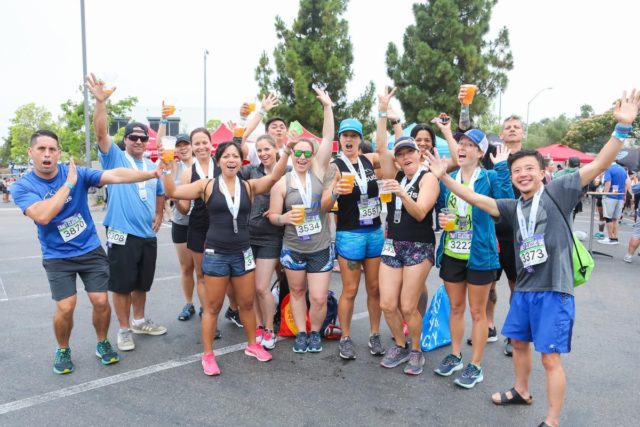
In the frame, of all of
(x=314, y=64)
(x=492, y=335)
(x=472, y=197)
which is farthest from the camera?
(x=314, y=64)

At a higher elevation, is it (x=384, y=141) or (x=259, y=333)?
(x=384, y=141)

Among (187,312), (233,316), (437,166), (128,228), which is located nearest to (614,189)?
(437,166)

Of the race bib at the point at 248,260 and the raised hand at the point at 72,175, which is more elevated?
the raised hand at the point at 72,175

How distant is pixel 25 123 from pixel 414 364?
214 ft

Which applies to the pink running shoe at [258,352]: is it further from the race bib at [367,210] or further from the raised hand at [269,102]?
the raised hand at [269,102]

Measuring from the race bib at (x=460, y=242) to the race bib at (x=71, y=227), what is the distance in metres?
3.04

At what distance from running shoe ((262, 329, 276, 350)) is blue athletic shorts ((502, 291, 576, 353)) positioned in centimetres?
228

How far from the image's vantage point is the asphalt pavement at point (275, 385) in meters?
3.06

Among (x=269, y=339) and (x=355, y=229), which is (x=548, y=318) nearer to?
(x=355, y=229)

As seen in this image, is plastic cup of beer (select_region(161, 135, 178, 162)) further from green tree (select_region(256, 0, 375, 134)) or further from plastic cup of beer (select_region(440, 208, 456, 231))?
green tree (select_region(256, 0, 375, 134))

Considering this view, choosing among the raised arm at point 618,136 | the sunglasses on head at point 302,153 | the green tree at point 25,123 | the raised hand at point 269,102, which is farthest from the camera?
the green tree at point 25,123

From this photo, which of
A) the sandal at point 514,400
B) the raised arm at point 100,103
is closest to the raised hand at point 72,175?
the raised arm at point 100,103

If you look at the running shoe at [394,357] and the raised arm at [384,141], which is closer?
the running shoe at [394,357]

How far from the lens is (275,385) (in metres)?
3.54
